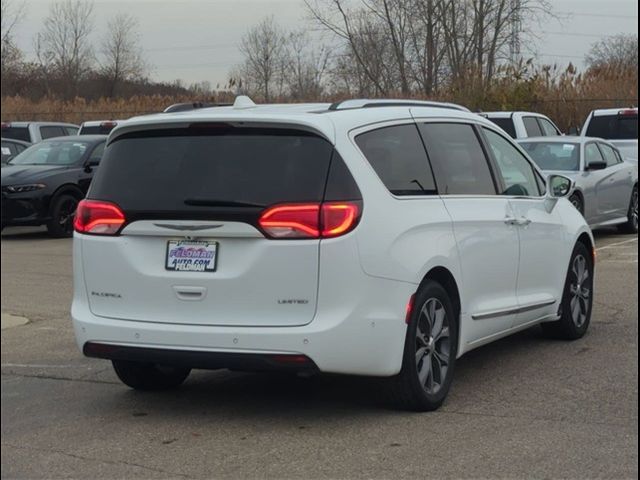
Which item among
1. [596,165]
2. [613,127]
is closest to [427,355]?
[596,165]

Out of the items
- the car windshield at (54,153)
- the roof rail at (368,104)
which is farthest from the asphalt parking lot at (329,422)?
the car windshield at (54,153)

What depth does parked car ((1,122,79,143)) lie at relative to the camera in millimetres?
Result: 23375

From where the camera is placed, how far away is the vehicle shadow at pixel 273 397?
571 cm

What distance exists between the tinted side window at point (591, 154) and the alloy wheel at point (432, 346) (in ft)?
31.9

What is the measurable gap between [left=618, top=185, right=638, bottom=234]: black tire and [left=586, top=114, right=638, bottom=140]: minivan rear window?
3.94m

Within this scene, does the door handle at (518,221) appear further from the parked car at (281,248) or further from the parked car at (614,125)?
the parked car at (614,125)

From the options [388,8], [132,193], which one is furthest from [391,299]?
[388,8]

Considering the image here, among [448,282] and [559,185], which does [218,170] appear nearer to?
[448,282]

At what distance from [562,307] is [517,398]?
5.73ft

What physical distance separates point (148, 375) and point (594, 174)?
10229mm

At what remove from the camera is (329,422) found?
5508 mm

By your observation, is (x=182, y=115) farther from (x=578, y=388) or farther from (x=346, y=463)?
(x=578, y=388)

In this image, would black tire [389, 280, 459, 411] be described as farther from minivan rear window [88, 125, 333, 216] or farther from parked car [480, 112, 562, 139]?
parked car [480, 112, 562, 139]

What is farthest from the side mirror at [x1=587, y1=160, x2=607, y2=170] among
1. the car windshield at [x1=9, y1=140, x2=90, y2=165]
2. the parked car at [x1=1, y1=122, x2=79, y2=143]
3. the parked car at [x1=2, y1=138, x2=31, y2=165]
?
the parked car at [x1=1, y1=122, x2=79, y2=143]
